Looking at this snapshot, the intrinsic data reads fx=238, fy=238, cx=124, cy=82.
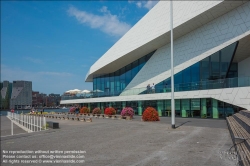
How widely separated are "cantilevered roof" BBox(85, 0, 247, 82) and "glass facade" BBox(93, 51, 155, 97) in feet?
3.16

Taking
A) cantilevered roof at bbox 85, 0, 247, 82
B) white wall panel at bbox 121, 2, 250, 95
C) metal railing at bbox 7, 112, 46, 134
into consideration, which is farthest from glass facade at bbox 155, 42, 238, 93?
metal railing at bbox 7, 112, 46, 134

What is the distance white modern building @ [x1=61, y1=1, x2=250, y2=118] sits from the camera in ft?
77.9

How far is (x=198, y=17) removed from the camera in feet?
86.9

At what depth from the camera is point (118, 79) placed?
46.6 metres

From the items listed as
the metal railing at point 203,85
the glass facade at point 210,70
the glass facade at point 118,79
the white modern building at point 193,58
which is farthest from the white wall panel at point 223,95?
the glass facade at point 118,79

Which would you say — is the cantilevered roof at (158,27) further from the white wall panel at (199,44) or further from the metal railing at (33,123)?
the metal railing at (33,123)

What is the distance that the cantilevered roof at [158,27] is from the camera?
83.4 ft

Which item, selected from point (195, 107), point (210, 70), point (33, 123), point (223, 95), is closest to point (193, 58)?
point (210, 70)

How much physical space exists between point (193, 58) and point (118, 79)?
19962 millimetres

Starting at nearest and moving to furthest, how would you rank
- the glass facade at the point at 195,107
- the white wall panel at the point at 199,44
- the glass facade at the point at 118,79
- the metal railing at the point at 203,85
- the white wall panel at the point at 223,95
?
the white wall panel at the point at 223,95
the metal railing at the point at 203,85
the glass facade at the point at 195,107
the white wall panel at the point at 199,44
the glass facade at the point at 118,79

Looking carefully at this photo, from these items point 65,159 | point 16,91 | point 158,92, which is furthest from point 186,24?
point 16,91

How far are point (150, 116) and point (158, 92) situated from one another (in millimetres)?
9151

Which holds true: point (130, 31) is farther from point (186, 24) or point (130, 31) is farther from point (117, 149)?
point (117, 149)

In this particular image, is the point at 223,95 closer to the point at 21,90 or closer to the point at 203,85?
the point at 203,85
